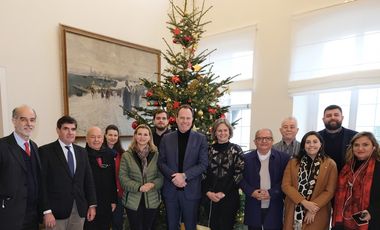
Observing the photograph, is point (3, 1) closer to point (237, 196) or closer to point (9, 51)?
point (9, 51)

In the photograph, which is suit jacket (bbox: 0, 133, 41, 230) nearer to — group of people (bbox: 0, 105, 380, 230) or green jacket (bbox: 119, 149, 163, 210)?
group of people (bbox: 0, 105, 380, 230)

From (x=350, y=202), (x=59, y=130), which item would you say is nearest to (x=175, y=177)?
(x=59, y=130)

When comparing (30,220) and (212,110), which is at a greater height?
(212,110)

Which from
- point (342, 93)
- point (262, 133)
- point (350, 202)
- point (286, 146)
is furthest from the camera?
point (342, 93)

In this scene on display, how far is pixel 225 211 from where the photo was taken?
2.45 m

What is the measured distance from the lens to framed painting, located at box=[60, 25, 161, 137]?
418 centimetres

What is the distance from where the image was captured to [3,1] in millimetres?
3498

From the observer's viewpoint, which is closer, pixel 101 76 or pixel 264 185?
pixel 264 185

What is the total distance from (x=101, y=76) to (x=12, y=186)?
2.88 metres

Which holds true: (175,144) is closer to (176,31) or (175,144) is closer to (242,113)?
(176,31)

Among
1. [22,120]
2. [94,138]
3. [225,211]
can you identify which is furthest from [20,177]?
[225,211]

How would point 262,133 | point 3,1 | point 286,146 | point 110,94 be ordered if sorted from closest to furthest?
1. point 262,133
2. point 286,146
3. point 3,1
4. point 110,94

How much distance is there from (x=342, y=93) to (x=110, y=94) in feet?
13.0

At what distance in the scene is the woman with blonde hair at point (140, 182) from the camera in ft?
8.18
